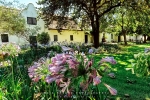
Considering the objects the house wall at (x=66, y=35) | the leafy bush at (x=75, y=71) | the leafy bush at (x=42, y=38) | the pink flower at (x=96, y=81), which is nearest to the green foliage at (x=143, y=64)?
the leafy bush at (x=75, y=71)

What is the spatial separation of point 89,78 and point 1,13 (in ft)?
68.8

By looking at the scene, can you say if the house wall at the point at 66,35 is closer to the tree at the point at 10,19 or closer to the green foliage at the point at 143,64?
the tree at the point at 10,19

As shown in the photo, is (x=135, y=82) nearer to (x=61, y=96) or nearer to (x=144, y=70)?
(x=144, y=70)

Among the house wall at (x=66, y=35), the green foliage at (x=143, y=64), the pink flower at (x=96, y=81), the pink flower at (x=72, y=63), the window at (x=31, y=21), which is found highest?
the window at (x=31, y=21)

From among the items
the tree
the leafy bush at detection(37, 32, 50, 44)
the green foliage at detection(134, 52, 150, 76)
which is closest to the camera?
the green foliage at detection(134, 52, 150, 76)

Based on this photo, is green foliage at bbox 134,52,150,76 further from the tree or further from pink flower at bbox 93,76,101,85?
the tree

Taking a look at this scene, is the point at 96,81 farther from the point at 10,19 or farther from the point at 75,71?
the point at 10,19

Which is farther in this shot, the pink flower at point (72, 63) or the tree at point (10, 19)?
the tree at point (10, 19)

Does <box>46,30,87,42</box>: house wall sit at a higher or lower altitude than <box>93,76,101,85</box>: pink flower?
higher

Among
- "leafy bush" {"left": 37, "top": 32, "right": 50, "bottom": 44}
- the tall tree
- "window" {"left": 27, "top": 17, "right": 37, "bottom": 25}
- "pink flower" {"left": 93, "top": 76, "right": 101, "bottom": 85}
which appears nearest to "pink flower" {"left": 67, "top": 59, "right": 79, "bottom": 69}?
"pink flower" {"left": 93, "top": 76, "right": 101, "bottom": 85}

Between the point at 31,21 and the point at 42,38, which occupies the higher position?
the point at 31,21

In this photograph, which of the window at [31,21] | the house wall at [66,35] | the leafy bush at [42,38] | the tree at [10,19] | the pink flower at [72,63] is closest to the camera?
the pink flower at [72,63]

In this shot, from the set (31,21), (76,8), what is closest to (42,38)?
(31,21)

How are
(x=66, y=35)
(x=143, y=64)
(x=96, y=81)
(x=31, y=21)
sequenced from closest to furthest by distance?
(x=96, y=81) < (x=143, y=64) < (x=31, y=21) < (x=66, y=35)
